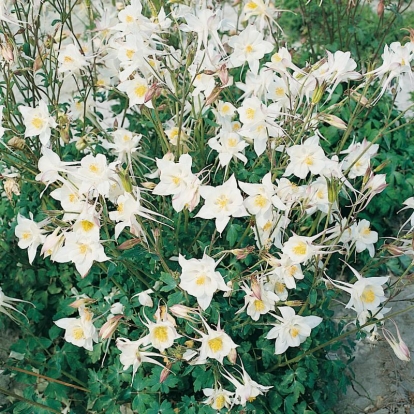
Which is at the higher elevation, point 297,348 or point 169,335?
point 169,335

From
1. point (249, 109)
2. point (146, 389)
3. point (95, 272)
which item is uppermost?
point (249, 109)

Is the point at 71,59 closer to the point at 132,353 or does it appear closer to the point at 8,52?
the point at 8,52

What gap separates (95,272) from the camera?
2660mm

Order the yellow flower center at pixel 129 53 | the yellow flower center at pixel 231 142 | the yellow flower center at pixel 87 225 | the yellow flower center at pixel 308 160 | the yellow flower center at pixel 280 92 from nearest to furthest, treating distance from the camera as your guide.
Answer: the yellow flower center at pixel 87 225
the yellow flower center at pixel 308 160
the yellow flower center at pixel 129 53
the yellow flower center at pixel 231 142
the yellow flower center at pixel 280 92

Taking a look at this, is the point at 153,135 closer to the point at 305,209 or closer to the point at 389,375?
the point at 305,209

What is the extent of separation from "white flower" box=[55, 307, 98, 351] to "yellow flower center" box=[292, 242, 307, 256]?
781 millimetres

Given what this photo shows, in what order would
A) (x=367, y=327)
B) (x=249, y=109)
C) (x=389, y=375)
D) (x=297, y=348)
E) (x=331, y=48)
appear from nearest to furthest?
(x=249, y=109)
(x=367, y=327)
(x=297, y=348)
(x=389, y=375)
(x=331, y=48)

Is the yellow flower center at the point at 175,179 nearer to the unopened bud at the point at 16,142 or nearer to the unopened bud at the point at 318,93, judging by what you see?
the unopened bud at the point at 318,93

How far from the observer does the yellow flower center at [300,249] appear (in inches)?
78.3

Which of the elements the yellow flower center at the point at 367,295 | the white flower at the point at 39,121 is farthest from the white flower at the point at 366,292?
the white flower at the point at 39,121

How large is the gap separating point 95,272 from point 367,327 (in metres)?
1.07

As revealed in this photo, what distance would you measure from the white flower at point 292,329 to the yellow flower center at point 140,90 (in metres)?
0.84

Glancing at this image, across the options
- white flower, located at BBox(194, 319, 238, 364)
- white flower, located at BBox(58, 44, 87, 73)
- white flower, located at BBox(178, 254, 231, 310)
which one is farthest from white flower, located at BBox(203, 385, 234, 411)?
white flower, located at BBox(58, 44, 87, 73)

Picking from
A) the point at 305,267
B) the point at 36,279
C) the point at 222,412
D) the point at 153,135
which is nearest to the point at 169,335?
the point at 222,412
